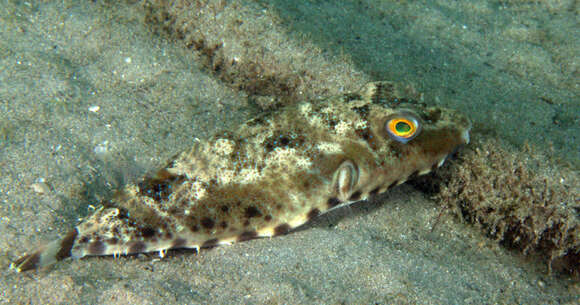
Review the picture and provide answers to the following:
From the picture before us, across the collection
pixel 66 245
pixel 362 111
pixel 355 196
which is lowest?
pixel 66 245

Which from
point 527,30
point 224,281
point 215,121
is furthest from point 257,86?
point 527,30

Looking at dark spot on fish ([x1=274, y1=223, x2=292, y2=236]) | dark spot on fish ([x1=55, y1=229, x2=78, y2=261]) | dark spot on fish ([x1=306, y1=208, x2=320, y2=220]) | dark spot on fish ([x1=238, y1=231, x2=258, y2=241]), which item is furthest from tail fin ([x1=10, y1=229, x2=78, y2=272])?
dark spot on fish ([x1=306, y1=208, x2=320, y2=220])

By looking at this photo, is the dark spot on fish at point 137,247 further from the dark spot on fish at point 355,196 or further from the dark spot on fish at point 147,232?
the dark spot on fish at point 355,196

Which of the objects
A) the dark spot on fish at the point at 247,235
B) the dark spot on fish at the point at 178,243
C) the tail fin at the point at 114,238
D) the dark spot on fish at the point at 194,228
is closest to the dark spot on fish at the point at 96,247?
the tail fin at the point at 114,238

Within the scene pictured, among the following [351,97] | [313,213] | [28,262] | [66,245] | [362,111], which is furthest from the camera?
[351,97]

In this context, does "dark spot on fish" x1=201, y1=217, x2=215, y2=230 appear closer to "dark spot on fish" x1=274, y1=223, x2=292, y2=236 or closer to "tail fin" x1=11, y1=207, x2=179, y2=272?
"tail fin" x1=11, y1=207, x2=179, y2=272

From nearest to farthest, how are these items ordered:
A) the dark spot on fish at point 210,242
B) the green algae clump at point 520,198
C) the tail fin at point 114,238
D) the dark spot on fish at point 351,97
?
the tail fin at point 114,238 → the dark spot on fish at point 210,242 → the green algae clump at point 520,198 → the dark spot on fish at point 351,97

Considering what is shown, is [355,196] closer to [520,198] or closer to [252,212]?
[252,212]

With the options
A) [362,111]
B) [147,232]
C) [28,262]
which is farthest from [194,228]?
[362,111]
